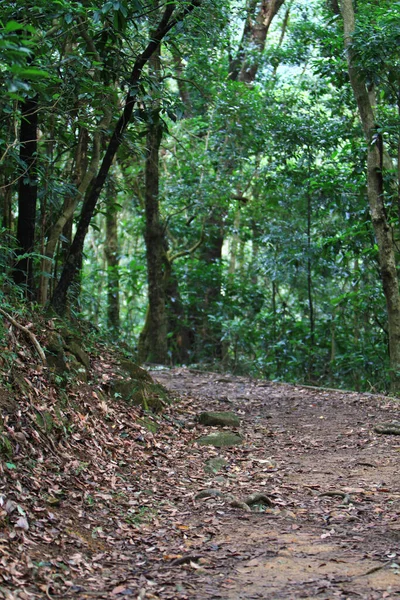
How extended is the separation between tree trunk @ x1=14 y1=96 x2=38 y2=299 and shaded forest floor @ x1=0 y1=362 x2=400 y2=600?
1.44 m

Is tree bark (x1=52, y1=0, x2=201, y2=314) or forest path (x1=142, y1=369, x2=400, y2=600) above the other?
tree bark (x1=52, y1=0, x2=201, y2=314)

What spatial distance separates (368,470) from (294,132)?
871 cm

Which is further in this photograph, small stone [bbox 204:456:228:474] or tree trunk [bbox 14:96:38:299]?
tree trunk [bbox 14:96:38:299]

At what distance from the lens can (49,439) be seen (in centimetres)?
550

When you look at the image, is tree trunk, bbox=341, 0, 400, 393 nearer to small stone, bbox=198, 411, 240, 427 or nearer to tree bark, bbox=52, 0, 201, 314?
small stone, bbox=198, 411, 240, 427

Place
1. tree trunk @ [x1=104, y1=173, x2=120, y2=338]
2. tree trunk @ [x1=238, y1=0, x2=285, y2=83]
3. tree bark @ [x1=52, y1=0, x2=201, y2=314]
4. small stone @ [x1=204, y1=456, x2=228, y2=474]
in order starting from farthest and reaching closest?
1. tree trunk @ [x1=238, y1=0, x2=285, y2=83]
2. tree trunk @ [x1=104, y1=173, x2=120, y2=338]
3. tree bark @ [x1=52, y1=0, x2=201, y2=314]
4. small stone @ [x1=204, y1=456, x2=228, y2=474]

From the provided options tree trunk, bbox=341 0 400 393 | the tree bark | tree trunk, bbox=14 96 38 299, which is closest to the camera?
tree trunk, bbox=14 96 38 299

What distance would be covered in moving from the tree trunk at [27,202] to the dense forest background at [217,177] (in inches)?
0.8

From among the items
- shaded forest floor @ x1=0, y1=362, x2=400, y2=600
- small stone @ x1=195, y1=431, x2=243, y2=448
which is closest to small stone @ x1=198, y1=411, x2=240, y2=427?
shaded forest floor @ x1=0, y1=362, x2=400, y2=600

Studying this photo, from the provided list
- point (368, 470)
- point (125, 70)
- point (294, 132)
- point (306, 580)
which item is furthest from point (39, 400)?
point (294, 132)

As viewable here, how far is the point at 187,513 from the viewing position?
5359 mm

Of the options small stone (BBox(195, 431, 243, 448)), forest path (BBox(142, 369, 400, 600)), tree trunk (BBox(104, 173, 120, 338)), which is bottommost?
forest path (BBox(142, 369, 400, 600))

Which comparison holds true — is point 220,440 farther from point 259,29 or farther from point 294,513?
point 259,29

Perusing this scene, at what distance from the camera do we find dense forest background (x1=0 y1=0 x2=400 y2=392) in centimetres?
757
